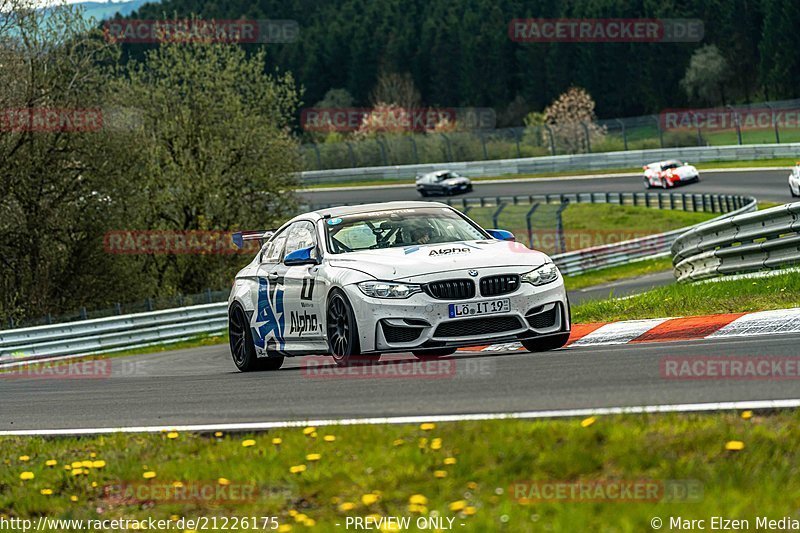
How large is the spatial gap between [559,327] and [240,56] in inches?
1243

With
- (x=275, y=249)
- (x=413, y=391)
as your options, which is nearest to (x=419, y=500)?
(x=413, y=391)

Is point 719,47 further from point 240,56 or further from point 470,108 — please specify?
point 240,56

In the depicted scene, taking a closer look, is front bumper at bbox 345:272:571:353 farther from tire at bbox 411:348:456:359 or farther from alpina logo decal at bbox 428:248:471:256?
alpina logo decal at bbox 428:248:471:256

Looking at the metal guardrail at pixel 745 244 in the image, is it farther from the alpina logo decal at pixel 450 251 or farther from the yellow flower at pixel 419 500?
the yellow flower at pixel 419 500

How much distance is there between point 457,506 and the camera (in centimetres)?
514

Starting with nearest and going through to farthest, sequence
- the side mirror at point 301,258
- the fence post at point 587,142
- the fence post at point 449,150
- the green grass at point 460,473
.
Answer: the green grass at point 460,473 < the side mirror at point 301,258 < the fence post at point 587,142 < the fence post at point 449,150

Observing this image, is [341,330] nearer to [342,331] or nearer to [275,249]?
[342,331]

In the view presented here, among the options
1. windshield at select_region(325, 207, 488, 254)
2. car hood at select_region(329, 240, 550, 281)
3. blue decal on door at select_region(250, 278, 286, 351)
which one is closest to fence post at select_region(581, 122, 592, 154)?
blue decal on door at select_region(250, 278, 286, 351)

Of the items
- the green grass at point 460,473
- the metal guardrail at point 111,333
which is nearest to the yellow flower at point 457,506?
the green grass at point 460,473

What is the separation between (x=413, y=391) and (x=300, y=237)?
441cm

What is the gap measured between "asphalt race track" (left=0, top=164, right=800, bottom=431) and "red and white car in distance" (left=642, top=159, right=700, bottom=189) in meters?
46.3

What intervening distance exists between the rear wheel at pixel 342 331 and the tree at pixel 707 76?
10991 cm

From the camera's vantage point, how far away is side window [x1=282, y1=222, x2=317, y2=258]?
1207 cm

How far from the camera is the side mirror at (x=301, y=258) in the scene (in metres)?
11.6
